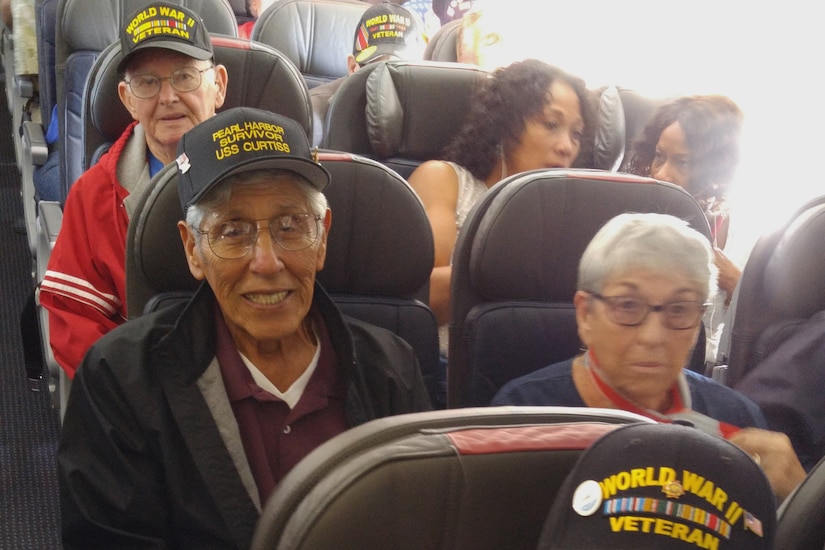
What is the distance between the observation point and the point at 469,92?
2689mm

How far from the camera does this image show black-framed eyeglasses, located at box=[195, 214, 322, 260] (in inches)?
56.1

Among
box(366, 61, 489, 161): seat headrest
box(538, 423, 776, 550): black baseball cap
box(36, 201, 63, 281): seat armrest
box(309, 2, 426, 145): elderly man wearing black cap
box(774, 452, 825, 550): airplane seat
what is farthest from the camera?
box(309, 2, 426, 145): elderly man wearing black cap

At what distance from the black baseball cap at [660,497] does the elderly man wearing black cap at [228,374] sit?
0.60 m

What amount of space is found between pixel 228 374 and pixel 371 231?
1.48ft

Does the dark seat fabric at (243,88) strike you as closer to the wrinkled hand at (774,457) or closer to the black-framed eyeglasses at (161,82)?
the black-framed eyeglasses at (161,82)

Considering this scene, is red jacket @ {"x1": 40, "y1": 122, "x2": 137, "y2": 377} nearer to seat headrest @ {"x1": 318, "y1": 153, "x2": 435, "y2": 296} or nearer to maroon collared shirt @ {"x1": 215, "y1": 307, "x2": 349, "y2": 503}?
seat headrest @ {"x1": 318, "y1": 153, "x2": 435, "y2": 296}

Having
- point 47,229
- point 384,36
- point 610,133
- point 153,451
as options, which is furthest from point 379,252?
point 384,36

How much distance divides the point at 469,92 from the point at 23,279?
223cm

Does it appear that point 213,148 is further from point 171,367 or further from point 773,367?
point 773,367

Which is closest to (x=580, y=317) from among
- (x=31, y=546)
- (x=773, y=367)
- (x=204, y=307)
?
(x=773, y=367)

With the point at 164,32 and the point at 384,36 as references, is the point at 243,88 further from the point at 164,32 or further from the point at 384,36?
the point at 384,36

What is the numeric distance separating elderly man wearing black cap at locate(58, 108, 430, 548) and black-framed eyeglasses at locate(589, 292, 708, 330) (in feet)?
1.04

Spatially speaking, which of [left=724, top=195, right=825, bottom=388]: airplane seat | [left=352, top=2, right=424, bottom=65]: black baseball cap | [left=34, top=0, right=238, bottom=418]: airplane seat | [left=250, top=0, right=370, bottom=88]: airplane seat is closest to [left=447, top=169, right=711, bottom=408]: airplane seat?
[left=724, top=195, right=825, bottom=388]: airplane seat

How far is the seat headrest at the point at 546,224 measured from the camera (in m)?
1.75
